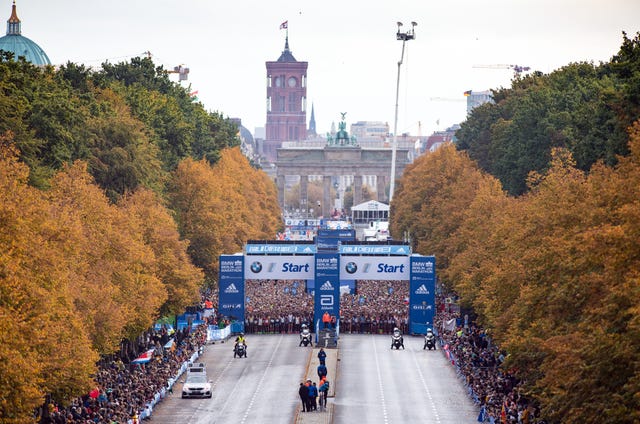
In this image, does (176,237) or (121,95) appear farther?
(121,95)

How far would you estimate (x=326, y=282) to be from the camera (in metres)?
102

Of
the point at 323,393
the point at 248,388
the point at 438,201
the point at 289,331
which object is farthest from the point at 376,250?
the point at 438,201

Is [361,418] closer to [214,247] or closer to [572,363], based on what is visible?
[572,363]

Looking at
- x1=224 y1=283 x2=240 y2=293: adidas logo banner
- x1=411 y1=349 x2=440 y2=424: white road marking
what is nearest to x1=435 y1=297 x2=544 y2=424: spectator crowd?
x1=411 y1=349 x2=440 y2=424: white road marking

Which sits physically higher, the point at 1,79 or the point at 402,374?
the point at 1,79

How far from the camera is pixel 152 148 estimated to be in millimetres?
121438

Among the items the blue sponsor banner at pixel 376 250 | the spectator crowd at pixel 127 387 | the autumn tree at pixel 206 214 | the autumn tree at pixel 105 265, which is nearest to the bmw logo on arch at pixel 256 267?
the blue sponsor banner at pixel 376 250

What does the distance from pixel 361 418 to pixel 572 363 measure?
19.9m

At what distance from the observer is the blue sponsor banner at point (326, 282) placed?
102 meters

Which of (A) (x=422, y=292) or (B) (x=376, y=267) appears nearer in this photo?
(A) (x=422, y=292)

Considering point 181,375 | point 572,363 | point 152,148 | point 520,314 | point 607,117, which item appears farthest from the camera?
point 152,148

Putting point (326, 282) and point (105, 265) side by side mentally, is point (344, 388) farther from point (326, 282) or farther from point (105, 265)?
point (326, 282)

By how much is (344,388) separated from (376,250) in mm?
29606

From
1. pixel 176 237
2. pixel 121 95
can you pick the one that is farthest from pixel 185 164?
pixel 176 237
